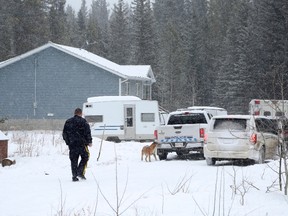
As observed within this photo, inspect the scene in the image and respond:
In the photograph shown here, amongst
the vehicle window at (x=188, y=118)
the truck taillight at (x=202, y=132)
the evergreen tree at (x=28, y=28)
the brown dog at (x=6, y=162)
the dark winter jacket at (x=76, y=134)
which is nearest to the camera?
the dark winter jacket at (x=76, y=134)

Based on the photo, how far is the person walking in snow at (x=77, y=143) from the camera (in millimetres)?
12141

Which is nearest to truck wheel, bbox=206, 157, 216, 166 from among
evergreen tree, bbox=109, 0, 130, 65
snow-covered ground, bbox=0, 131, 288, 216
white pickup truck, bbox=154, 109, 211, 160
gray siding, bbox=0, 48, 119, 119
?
snow-covered ground, bbox=0, 131, 288, 216

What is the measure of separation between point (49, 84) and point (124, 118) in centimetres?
1101

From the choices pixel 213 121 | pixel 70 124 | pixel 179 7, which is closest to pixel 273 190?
pixel 70 124

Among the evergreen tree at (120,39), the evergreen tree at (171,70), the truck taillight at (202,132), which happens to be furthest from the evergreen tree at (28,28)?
the truck taillight at (202,132)

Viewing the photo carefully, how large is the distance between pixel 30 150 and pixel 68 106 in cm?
1932

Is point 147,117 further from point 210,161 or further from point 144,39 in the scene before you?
point 144,39

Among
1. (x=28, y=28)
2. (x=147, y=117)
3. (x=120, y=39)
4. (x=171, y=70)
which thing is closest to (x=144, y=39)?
(x=171, y=70)

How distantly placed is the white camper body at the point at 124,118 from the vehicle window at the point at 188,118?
867 cm

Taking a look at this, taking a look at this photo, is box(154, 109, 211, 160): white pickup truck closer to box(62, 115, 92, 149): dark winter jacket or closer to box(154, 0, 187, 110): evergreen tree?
box(62, 115, 92, 149): dark winter jacket

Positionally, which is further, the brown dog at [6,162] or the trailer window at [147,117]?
the trailer window at [147,117]

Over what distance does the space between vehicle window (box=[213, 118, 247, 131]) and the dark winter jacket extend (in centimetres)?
475

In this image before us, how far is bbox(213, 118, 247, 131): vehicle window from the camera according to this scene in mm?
15445

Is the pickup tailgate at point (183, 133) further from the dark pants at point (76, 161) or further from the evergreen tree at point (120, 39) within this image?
the evergreen tree at point (120, 39)
